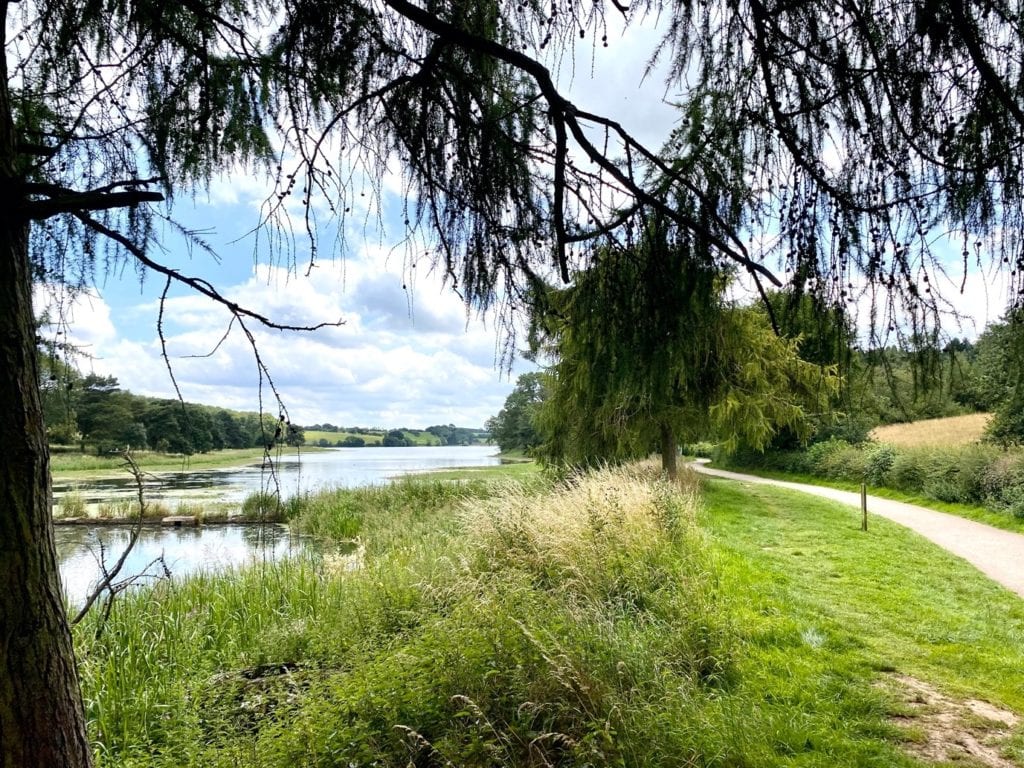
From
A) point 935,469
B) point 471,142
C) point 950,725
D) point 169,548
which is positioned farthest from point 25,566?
point 935,469

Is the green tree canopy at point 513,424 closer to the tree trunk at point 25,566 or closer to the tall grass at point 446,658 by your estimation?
the tall grass at point 446,658

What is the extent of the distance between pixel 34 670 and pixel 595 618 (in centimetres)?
345

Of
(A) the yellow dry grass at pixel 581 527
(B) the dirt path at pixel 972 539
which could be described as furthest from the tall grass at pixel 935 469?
(A) the yellow dry grass at pixel 581 527

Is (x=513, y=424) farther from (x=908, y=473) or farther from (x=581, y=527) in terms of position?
(x=581, y=527)

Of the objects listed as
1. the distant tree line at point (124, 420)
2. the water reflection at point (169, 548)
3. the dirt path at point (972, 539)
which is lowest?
the water reflection at point (169, 548)

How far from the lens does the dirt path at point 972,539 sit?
7363mm

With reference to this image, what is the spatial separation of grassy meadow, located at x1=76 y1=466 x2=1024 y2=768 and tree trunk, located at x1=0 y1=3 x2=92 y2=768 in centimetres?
140

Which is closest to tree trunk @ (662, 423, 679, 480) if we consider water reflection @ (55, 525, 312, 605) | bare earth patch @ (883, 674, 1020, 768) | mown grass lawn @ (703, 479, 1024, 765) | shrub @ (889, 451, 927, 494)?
mown grass lawn @ (703, 479, 1024, 765)

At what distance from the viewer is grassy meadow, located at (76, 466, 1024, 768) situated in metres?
3.03

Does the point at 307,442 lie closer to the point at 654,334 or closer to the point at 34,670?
the point at 34,670

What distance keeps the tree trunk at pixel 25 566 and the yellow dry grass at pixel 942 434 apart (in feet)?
53.6

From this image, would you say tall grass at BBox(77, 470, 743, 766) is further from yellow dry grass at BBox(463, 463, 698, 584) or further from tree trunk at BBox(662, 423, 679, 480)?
tree trunk at BBox(662, 423, 679, 480)

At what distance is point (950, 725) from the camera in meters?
3.51

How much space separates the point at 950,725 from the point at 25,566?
4479 millimetres
